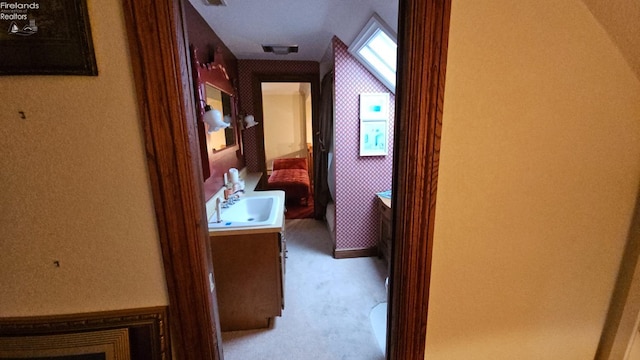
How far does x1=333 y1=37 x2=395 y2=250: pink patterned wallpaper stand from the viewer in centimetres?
261

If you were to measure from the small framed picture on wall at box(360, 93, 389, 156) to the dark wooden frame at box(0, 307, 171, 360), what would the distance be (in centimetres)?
234

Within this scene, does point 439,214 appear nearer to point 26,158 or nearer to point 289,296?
point 26,158

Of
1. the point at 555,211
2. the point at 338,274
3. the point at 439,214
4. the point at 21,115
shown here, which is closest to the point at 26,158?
the point at 21,115

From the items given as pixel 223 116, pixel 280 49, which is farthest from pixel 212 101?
pixel 280 49

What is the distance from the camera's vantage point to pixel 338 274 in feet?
8.88

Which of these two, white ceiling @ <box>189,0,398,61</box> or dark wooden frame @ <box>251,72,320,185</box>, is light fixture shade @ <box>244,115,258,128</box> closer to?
dark wooden frame @ <box>251,72,320,185</box>

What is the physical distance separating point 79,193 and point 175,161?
0.28 metres

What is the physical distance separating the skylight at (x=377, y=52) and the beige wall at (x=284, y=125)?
180 inches

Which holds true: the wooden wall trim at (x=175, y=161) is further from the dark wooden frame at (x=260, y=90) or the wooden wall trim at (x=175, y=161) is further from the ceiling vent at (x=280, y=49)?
the dark wooden frame at (x=260, y=90)

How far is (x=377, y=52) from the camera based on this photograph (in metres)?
2.36

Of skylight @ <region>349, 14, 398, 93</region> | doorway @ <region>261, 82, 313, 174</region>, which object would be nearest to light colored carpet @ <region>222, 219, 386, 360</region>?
skylight @ <region>349, 14, 398, 93</region>

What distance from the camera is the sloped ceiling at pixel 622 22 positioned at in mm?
724

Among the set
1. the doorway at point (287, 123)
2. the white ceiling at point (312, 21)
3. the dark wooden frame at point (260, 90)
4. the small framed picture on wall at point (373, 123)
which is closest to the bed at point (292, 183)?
the dark wooden frame at point (260, 90)

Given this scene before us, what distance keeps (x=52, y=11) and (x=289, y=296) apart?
2355mm
